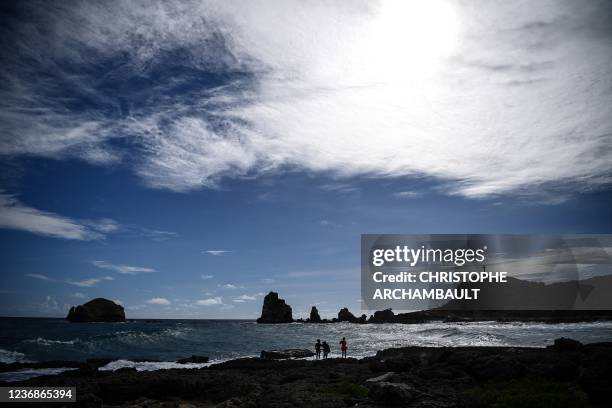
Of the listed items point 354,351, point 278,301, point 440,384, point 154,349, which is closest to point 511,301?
point 278,301

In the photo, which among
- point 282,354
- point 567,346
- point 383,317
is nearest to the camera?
point 567,346

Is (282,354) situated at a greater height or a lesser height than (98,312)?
greater

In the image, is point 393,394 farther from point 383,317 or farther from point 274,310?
point 383,317

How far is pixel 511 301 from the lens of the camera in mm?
165625

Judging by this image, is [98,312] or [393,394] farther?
[98,312]

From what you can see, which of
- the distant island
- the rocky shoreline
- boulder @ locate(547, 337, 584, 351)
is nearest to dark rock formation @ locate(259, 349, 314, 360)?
the rocky shoreline

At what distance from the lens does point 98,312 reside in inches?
6117

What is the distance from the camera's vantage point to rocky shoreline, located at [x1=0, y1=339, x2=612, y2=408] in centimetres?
1452

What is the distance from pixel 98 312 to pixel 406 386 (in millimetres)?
166241

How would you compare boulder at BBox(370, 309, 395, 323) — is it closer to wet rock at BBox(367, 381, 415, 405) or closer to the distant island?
the distant island

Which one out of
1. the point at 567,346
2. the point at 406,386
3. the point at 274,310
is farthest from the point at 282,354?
the point at 274,310

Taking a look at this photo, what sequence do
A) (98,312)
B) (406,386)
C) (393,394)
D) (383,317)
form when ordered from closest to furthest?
(393,394) → (406,386) → (98,312) → (383,317)

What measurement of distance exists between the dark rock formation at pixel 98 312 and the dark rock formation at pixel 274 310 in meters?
58.1

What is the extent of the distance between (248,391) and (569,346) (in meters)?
22.5
